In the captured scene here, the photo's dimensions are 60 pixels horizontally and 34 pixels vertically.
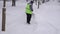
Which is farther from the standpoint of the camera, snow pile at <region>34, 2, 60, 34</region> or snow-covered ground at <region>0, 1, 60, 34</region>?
snow pile at <region>34, 2, 60, 34</region>

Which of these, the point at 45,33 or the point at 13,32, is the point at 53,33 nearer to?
the point at 45,33

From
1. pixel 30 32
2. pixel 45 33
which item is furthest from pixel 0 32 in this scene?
pixel 45 33

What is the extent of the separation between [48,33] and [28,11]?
2.78 m

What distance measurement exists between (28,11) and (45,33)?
2775mm

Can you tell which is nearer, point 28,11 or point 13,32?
point 13,32

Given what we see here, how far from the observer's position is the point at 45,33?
10984mm

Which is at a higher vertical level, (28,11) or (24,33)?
(28,11)

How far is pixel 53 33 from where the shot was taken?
36.6ft

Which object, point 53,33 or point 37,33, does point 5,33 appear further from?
point 53,33

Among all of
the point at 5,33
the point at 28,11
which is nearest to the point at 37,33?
the point at 5,33

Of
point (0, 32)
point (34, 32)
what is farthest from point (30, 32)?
point (0, 32)

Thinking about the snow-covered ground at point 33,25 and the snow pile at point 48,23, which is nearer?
the snow-covered ground at point 33,25

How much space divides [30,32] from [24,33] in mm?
501

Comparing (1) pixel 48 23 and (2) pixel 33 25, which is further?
(1) pixel 48 23
